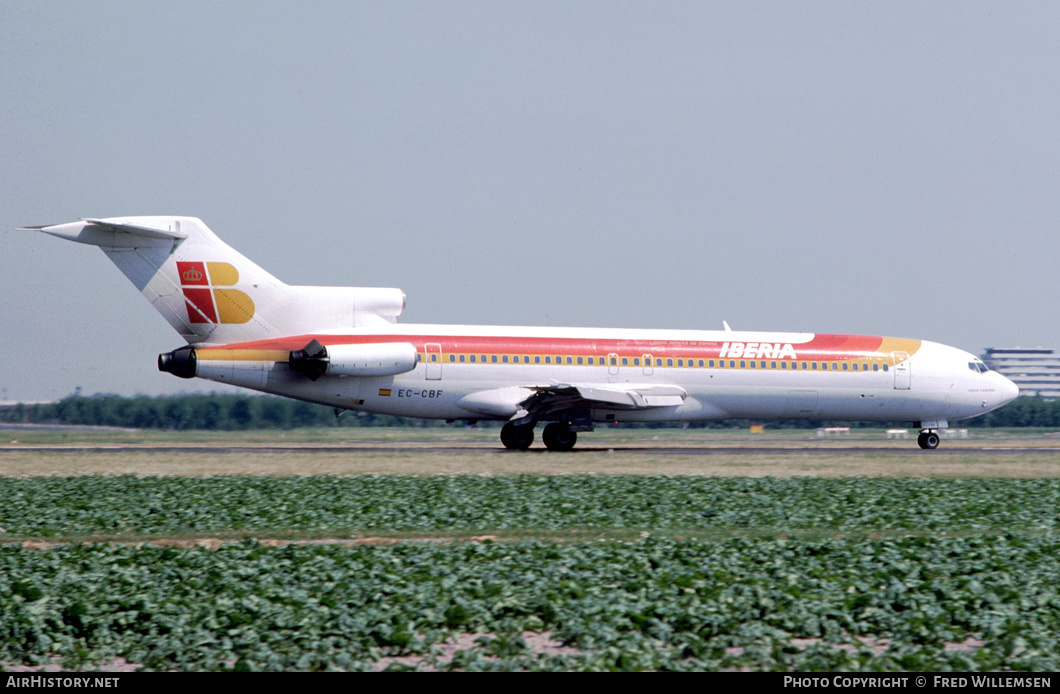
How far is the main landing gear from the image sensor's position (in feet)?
103

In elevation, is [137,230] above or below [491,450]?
above

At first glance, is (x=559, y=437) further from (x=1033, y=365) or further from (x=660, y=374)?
(x=1033, y=365)

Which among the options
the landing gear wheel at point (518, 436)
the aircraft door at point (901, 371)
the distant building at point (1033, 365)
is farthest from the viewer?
the distant building at point (1033, 365)

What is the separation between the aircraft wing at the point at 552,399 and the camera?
3022 centimetres

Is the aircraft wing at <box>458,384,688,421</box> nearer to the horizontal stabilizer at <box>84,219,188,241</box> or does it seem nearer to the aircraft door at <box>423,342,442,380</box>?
the aircraft door at <box>423,342,442,380</box>

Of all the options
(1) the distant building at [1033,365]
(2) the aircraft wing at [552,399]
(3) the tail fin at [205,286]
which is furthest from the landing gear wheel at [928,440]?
(1) the distant building at [1033,365]

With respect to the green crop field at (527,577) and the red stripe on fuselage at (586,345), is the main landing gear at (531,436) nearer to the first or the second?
the red stripe on fuselage at (586,345)

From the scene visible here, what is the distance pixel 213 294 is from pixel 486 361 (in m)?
7.94

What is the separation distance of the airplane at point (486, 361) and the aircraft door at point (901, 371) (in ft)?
0.16

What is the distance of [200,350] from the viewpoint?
28594mm

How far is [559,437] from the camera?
104 ft

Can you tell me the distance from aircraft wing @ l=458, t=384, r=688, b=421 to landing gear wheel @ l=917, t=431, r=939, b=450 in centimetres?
998

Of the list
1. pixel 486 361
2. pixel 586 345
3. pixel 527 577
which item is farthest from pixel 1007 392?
pixel 527 577

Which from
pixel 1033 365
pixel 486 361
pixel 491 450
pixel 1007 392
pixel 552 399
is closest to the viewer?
pixel 486 361
